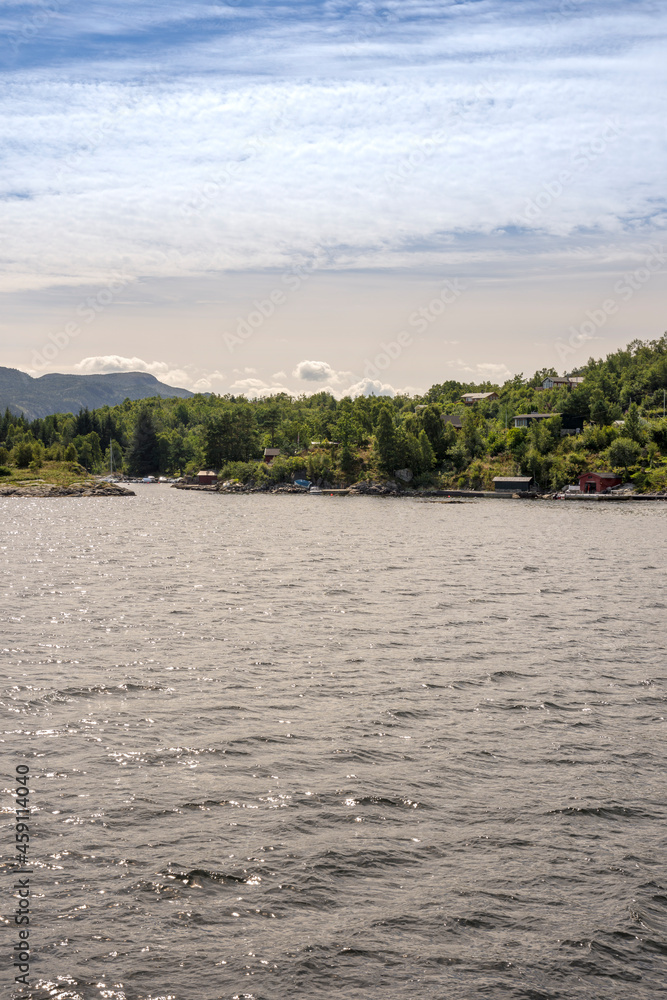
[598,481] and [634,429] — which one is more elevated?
[634,429]

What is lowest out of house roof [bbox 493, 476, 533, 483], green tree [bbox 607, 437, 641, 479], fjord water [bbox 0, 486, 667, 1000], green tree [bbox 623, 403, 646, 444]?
fjord water [bbox 0, 486, 667, 1000]

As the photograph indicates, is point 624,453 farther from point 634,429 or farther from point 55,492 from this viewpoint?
point 55,492

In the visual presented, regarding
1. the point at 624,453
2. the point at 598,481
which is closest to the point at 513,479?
the point at 598,481

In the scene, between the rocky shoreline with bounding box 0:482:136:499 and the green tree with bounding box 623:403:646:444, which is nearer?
the green tree with bounding box 623:403:646:444

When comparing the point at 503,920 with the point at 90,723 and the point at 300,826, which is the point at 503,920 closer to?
the point at 300,826

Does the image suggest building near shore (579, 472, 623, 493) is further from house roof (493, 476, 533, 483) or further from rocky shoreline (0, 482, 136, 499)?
rocky shoreline (0, 482, 136, 499)

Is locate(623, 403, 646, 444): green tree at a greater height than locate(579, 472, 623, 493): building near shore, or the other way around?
locate(623, 403, 646, 444): green tree

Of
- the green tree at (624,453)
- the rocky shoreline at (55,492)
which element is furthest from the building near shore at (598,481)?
the rocky shoreline at (55,492)

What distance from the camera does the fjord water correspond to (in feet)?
39.2

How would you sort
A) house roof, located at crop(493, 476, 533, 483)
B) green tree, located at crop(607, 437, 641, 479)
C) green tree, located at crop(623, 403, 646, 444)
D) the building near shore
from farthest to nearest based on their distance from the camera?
house roof, located at crop(493, 476, 533, 483) → green tree, located at crop(623, 403, 646, 444) → green tree, located at crop(607, 437, 641, 479) → the building near shore

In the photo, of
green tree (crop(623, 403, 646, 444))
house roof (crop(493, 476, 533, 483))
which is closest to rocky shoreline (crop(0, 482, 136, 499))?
house roof (crop(493, 476, 533, 483))

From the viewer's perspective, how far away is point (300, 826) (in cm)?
1597

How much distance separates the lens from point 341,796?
17406 mm

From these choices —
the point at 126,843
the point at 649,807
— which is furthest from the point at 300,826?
the point at 649,807
